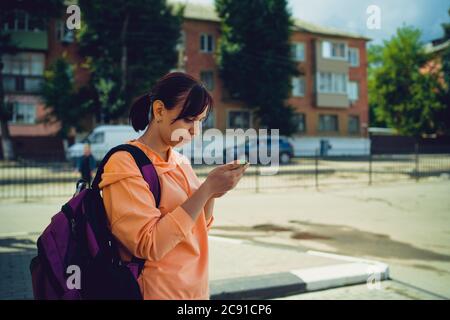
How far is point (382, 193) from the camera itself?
1254cm

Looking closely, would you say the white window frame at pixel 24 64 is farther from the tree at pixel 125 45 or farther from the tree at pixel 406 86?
the tree at pixel 406 86

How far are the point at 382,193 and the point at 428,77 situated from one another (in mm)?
30665

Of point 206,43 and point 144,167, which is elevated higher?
point 206,43

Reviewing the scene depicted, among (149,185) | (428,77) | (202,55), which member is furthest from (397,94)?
(149,185)

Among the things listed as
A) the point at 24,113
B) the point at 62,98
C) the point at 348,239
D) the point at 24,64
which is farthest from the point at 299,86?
the point at 348,239

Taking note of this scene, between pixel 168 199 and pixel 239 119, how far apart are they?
34.6m

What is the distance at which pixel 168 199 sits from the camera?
154cm

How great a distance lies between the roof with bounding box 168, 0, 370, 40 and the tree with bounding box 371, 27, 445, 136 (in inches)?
138

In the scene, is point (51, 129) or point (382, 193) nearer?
point (382, 193)

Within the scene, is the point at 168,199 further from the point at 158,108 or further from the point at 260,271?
the point at 260,271

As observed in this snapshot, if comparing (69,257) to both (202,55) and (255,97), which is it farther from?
(202,55)

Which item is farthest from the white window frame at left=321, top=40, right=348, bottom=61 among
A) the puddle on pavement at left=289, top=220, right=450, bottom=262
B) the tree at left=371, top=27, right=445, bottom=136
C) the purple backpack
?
the purple backpack

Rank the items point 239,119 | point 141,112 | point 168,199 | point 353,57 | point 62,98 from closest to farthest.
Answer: point 168,199 < point 141,112 < point 62,98 < point 239,119 < point 353,57

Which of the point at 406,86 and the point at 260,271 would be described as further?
the point at 406,86
